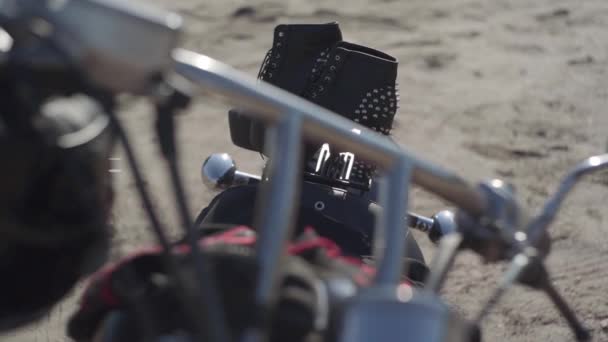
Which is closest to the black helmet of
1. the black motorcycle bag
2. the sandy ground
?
the black motorcycle bag

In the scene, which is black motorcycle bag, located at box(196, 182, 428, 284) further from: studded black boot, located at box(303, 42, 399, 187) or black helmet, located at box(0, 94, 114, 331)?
black helmet, located at box(0, 94, 114, 331)

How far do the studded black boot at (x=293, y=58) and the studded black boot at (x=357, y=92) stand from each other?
0.18ft

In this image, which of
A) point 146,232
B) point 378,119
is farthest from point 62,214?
point 146,232

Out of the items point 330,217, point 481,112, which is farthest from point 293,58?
point 481,112

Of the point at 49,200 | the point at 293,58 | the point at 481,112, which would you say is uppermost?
the point at 481,112

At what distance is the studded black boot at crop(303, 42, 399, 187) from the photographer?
6.59 feet

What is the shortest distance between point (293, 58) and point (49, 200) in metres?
1.25

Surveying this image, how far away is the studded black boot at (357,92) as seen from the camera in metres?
2.01

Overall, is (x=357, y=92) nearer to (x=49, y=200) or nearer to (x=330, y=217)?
(x=330, y=217)

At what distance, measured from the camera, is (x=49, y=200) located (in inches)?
36.8

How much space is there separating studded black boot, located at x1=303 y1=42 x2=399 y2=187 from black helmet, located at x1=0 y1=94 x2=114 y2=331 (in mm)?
1050

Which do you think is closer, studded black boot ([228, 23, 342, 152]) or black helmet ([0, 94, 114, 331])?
black helmet ([0, 94, 114, 331])

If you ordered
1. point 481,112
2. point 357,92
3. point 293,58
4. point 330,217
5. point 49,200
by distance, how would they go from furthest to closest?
point 481,112 → point 293,58 → point 357,92 → point 330,217 → point 49,200

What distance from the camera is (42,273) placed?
98cm
